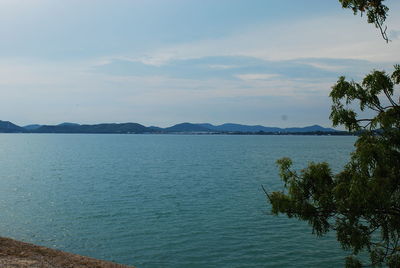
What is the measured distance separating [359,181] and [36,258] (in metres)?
16.2

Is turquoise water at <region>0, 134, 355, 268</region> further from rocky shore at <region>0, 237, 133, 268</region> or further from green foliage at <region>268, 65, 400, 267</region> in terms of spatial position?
rocky shore at <region>0, 237, 133, 268</region>

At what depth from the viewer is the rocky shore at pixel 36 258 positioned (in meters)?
16.5

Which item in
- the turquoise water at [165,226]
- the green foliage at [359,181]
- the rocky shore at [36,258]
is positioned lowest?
the turquoise water at [165,226]

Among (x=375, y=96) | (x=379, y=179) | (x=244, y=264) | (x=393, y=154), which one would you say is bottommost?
(x=244, y=264)

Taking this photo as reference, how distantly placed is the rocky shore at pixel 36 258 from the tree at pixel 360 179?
1135 centimetres

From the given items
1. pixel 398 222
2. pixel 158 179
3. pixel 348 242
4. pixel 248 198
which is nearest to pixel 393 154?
pixel 398 222

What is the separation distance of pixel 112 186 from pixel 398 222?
48.7 metres

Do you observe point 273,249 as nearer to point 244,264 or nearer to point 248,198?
point 244,264

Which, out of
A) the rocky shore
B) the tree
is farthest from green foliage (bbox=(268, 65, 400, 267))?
the rocky shore

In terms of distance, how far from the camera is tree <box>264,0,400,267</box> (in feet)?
32.4

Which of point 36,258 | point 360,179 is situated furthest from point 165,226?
point 360,179

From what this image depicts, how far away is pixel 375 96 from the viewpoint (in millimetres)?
11664

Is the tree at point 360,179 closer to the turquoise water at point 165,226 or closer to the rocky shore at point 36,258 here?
the turquoise water at point 165,226

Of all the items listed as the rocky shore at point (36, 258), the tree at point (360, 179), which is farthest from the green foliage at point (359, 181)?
the rocky shore at point (36, 258)
